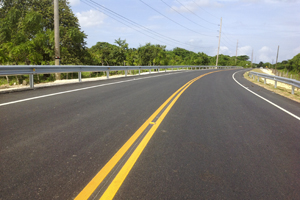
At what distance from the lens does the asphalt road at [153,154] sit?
2.68 metres

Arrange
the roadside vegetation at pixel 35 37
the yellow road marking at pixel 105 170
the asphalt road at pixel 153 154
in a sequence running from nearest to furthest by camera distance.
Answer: the yellow road marking at pixel 105 170
the asphalt road at pixel 153 154
the roadside vegetation at pixel 35 37

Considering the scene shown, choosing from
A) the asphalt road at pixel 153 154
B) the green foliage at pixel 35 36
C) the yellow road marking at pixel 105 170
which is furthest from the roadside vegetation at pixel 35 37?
the yellow road marking at pixel 105 170

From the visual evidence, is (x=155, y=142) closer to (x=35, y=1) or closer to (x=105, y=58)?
(x=35, y=1)

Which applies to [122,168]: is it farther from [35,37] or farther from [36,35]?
[35,37]

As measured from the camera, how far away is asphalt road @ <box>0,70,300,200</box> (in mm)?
2678

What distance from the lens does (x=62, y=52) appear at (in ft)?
99.5

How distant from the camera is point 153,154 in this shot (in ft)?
12.0

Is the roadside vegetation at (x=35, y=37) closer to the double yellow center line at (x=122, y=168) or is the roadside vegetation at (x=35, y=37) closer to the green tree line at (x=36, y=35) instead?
the green tree line at (x=36, y=35)

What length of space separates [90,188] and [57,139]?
1.77m

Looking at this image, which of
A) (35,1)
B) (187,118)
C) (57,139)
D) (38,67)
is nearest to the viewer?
(57,139)

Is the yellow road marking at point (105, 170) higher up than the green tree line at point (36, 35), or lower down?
lower down

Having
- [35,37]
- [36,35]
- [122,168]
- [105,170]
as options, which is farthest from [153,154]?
[35,37]

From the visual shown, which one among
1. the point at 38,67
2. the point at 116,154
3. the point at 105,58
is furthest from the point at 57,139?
the point at 105,58

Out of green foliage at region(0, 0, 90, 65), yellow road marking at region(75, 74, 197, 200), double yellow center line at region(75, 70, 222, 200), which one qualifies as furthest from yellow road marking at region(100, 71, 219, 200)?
green foliage at region(0, 0, 90, 65)
